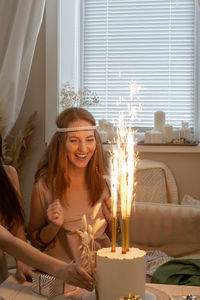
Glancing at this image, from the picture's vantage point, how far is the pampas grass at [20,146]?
10.8 ft

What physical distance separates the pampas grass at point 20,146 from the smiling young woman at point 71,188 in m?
1.11

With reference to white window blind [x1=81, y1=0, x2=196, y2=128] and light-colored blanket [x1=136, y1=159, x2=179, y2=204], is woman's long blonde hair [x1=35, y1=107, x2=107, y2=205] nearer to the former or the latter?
light-colored blanket [x1=136, y1=159, x2=179, y2=204]

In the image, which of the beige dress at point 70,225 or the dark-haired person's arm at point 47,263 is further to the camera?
the beige dress at point 70,225

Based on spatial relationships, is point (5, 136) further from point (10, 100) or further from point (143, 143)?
point (143, 143)

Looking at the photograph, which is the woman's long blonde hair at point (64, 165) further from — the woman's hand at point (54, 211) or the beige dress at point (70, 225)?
the woman's hand at point (54, 211)

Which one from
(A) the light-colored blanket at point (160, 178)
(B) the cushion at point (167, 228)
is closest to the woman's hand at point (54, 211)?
(B) the cushion at point (167, 228)

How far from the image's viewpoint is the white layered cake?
1264 mm

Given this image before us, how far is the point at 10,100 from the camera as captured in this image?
10.2 ft

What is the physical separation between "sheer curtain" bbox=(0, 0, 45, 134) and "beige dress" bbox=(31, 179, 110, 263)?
3.49ft

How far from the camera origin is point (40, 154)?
3.42 m

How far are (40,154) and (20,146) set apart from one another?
0.59 feet

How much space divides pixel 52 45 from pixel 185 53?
2.85ft

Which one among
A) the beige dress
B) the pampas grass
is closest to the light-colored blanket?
the pampas grass

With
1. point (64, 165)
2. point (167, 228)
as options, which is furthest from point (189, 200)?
point (64, 165)
